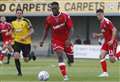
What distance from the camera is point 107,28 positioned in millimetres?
18734

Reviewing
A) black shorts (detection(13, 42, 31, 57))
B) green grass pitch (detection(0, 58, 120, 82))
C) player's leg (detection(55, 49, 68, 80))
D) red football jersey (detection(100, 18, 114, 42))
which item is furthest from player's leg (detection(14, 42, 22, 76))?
red football jersey (detection(100, 18, 114, 42))

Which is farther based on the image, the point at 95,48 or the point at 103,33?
the point at 95,48

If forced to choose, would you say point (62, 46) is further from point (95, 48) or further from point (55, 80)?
point (95, 48)

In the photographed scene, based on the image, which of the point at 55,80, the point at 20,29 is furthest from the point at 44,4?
the point at 55,80

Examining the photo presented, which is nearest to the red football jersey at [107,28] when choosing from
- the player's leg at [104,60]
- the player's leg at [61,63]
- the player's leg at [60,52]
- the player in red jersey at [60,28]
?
the player's leg at [104,60]

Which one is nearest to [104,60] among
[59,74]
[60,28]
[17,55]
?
[59,74]

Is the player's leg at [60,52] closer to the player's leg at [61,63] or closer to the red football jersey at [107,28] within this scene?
the player's leg at [61,63]

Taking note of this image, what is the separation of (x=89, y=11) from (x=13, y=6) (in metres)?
6.48

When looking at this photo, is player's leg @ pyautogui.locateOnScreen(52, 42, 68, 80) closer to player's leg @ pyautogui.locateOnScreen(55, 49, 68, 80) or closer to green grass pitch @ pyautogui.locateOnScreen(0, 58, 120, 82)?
→ player's leg @ pyautogui.locateOnScreen(55, 49, 68, 80)

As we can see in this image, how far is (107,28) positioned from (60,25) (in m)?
2.35

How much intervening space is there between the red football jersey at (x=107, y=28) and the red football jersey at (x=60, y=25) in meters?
1.97

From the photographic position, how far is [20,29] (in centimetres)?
1948

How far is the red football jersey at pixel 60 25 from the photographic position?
665 inches

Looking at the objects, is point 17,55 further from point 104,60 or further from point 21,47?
point 104,60
